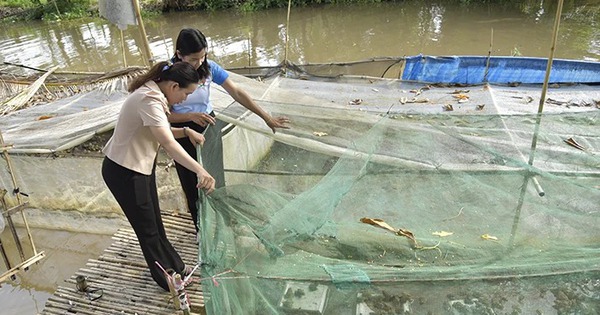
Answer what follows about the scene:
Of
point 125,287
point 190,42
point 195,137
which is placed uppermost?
point 190,42

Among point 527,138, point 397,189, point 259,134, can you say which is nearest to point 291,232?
point 397,189

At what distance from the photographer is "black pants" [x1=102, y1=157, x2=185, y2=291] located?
7.21ft

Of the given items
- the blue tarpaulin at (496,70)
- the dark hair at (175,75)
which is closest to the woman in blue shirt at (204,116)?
the dark hair at (175,75)

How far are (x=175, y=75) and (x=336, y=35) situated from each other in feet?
31.9

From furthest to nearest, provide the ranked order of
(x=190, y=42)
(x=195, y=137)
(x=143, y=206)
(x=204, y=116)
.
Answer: (x=204, y=116)
(x=195, y=137)
(x=143, y=206)
(x=190, y=42)

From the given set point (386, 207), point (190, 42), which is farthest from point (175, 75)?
point (386, 207)

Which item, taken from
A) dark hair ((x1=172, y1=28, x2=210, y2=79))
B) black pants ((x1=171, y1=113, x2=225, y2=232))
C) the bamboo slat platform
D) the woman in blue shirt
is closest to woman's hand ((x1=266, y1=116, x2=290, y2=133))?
the woman in blue shirt

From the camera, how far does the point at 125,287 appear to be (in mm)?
2818

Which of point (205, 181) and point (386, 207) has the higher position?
point (205, 181)

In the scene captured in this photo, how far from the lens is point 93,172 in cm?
397

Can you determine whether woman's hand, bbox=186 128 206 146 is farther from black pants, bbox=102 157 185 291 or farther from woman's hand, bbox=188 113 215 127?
black pants, bbox=102 157 185 291

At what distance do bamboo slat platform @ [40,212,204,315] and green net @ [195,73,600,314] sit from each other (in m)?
0.73

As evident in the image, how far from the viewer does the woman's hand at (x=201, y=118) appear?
2.50 meters

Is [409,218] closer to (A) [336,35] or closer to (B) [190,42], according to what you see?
(B) [190,42]
